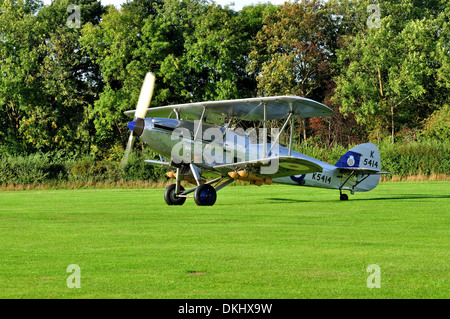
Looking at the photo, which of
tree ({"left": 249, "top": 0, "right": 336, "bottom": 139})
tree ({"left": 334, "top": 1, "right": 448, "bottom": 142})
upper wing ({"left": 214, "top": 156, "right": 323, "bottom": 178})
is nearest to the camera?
upper wing ({"left": 214, "top": 156, "right": 323, "bottom": 178})

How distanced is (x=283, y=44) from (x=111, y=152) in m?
16.3

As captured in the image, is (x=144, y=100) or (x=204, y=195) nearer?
(x=204, y=195)

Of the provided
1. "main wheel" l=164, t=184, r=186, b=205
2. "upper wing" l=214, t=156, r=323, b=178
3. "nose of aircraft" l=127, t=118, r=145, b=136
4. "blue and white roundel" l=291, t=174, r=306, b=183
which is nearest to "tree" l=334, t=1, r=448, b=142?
"blue and white roundel" l=291, t=174, r=306, b=183

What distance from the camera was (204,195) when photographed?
1817 centimetres

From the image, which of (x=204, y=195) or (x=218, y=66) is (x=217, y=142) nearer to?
(x=204, y=195)

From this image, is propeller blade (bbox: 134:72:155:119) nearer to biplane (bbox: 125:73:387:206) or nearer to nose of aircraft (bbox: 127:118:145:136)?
biplane (bbox: 125:73:387:206)

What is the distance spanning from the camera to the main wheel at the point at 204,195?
18.0 meters

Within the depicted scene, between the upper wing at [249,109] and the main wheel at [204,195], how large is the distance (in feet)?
8.38

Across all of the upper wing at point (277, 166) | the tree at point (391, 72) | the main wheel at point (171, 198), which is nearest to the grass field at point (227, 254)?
the upper wing at point (277, 166)

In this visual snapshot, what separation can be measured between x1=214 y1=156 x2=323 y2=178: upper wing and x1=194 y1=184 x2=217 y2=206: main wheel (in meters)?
0.86

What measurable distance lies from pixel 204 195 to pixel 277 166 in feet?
7.63

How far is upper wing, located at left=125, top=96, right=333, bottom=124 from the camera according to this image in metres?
18.2

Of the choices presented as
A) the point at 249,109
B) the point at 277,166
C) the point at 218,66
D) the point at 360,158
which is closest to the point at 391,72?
the point at 218,66

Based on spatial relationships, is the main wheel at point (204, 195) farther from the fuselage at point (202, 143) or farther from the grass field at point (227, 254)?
the grass field at point (227, 254)
